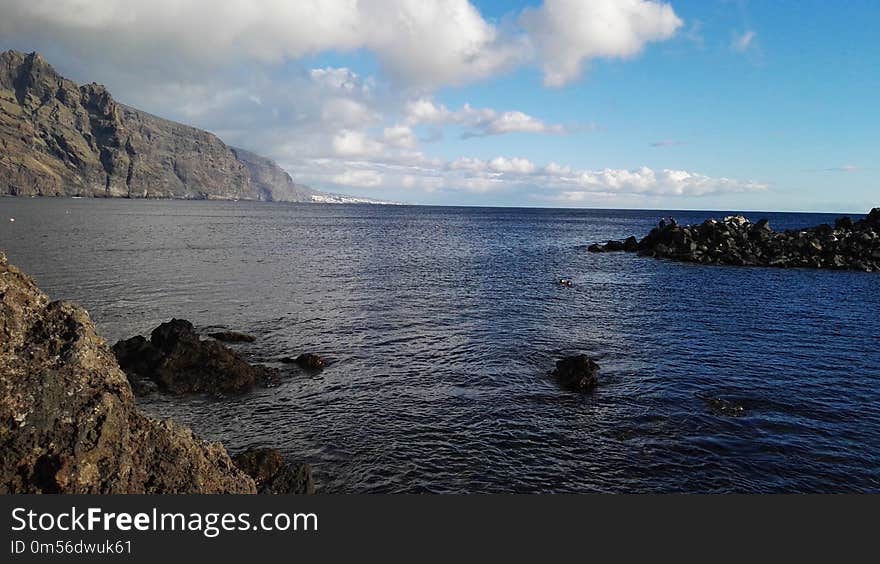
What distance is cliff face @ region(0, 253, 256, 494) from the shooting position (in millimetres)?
8984

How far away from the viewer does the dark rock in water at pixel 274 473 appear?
14500mm

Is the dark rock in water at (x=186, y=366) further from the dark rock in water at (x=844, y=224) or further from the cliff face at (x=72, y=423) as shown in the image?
the dark rock in water at (x=844, y=224)

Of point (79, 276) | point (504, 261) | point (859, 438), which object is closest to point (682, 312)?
point (859, 438)

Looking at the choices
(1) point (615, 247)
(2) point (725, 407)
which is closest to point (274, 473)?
(2) point (725, 407)

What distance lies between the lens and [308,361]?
27.9 meters

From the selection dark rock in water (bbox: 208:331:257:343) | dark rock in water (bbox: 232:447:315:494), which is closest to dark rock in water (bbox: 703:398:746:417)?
dark rock in water (bbox: 232:447:315:494)

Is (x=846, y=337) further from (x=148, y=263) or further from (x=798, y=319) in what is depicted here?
(x=148, y=263)

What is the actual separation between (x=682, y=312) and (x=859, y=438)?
24486 millimetres

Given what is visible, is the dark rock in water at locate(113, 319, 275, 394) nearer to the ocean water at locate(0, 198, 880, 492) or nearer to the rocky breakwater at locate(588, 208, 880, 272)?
the ocean water at locate(0, 198, 880, 492)

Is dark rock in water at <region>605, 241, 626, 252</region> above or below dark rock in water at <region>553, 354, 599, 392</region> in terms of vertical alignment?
above

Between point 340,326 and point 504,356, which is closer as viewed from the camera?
point 504,356

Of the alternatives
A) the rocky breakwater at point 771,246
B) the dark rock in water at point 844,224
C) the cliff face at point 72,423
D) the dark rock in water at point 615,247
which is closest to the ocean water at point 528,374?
the cliff face at point 72,423

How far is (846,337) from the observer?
118 ft

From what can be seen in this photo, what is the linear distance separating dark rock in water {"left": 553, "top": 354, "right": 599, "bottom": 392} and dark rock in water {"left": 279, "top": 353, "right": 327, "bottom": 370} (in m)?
12.8
